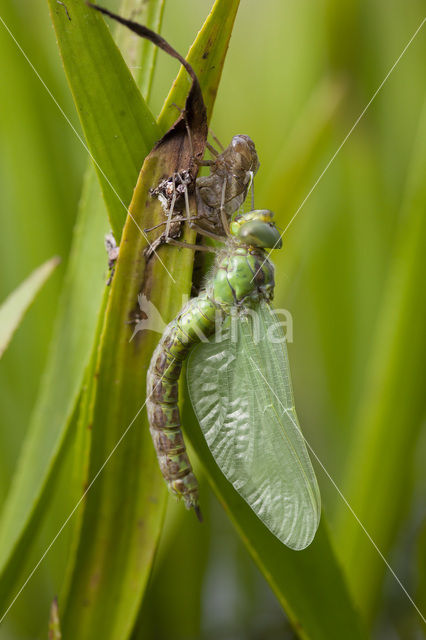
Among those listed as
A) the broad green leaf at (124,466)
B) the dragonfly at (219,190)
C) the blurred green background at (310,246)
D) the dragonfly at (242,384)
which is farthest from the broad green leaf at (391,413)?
the broad green leaf at (124,466)

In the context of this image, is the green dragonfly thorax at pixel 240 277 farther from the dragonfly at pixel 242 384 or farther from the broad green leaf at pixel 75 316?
the broad green leaf at pixel 75 316

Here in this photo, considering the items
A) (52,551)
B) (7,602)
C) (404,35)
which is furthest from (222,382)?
(404,35)

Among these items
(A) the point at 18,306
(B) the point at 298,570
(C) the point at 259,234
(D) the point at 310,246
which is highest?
(D) the point at 310,246

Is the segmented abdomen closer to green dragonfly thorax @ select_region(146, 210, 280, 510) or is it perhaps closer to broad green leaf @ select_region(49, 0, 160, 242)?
green dragonfly thorax @ select_region(146, 210, 280, 510)

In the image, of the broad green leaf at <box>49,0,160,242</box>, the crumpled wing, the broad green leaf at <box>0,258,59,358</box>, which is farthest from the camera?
the crumpled wing

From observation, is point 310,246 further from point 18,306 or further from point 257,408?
point 18,306

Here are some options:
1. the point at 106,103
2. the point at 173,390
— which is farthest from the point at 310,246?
the point at 106,103

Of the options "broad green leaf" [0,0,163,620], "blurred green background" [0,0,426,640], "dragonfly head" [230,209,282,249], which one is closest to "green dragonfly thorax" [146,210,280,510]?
"dragonfly head" [230,209,282,249]

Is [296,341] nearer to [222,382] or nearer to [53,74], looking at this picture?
[222,382]
